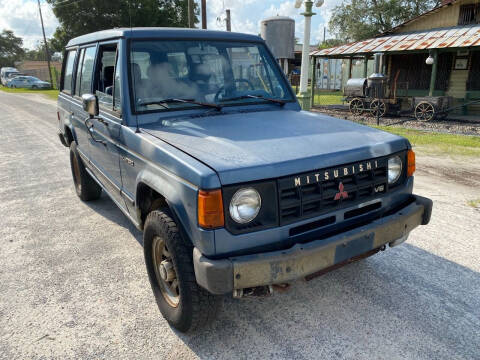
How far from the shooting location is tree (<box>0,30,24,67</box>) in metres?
70.9

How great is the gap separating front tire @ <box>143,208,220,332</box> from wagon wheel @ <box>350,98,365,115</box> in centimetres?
1379

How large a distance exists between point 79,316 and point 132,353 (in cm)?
65

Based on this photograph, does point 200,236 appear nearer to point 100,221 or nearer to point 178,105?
point 178,105

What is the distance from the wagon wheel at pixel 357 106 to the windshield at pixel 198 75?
40.1ft

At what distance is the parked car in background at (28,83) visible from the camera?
112 feet

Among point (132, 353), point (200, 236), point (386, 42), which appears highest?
point (386, 42)

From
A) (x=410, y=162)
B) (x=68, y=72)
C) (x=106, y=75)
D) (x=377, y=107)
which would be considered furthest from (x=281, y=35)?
(x=410, y=162)

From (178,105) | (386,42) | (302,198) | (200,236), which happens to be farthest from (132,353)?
(386,42)

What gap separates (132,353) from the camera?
2.54 metres

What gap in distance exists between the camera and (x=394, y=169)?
2863 millimetres

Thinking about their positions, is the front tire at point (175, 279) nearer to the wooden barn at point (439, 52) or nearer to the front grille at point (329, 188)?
the front grille at point (329, 188)

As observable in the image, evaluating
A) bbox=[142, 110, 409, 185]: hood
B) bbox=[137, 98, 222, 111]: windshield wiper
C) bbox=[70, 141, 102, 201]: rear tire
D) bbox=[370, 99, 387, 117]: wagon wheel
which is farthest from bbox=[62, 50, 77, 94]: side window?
bbox=[370, 99, 387, 117]: wagon wheel

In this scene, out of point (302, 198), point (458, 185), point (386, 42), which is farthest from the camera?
point (386, 42)

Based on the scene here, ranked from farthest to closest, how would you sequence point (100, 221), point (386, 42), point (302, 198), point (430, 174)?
point (386, 42), point (430, 174), point (100, 221), point (302, 198)
